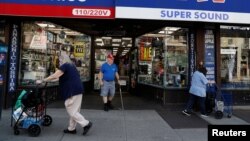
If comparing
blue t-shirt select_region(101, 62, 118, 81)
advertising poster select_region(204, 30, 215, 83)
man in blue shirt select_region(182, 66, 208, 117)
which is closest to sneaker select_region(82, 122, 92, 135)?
blue t-shirt select_region(101, 62, 118, 81)

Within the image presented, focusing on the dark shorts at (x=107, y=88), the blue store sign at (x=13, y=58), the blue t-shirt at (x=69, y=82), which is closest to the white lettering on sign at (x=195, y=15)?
the dark shorts at (x=107, y=88)

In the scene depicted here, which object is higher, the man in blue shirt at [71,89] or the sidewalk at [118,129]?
the man in blue shirt at [71,89]

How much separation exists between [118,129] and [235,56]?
588cm

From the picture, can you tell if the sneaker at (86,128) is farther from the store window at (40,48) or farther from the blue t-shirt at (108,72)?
the store window at (40,48)

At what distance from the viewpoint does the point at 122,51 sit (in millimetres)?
17391

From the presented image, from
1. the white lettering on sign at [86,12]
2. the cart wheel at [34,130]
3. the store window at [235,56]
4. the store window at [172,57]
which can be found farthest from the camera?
the store window at [235,56]

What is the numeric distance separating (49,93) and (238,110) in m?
5.98

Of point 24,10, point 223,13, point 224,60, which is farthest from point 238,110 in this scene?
point 24,10

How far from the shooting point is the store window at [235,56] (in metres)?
12.5

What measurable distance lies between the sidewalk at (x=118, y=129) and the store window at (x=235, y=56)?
2359mm

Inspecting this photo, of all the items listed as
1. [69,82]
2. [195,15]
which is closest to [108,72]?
[195,15]

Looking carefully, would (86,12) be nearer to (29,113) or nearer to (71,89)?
Result: (71,89)

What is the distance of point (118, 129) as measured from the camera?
28.6 feet

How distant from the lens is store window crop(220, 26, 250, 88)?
Answer: 12547mm
